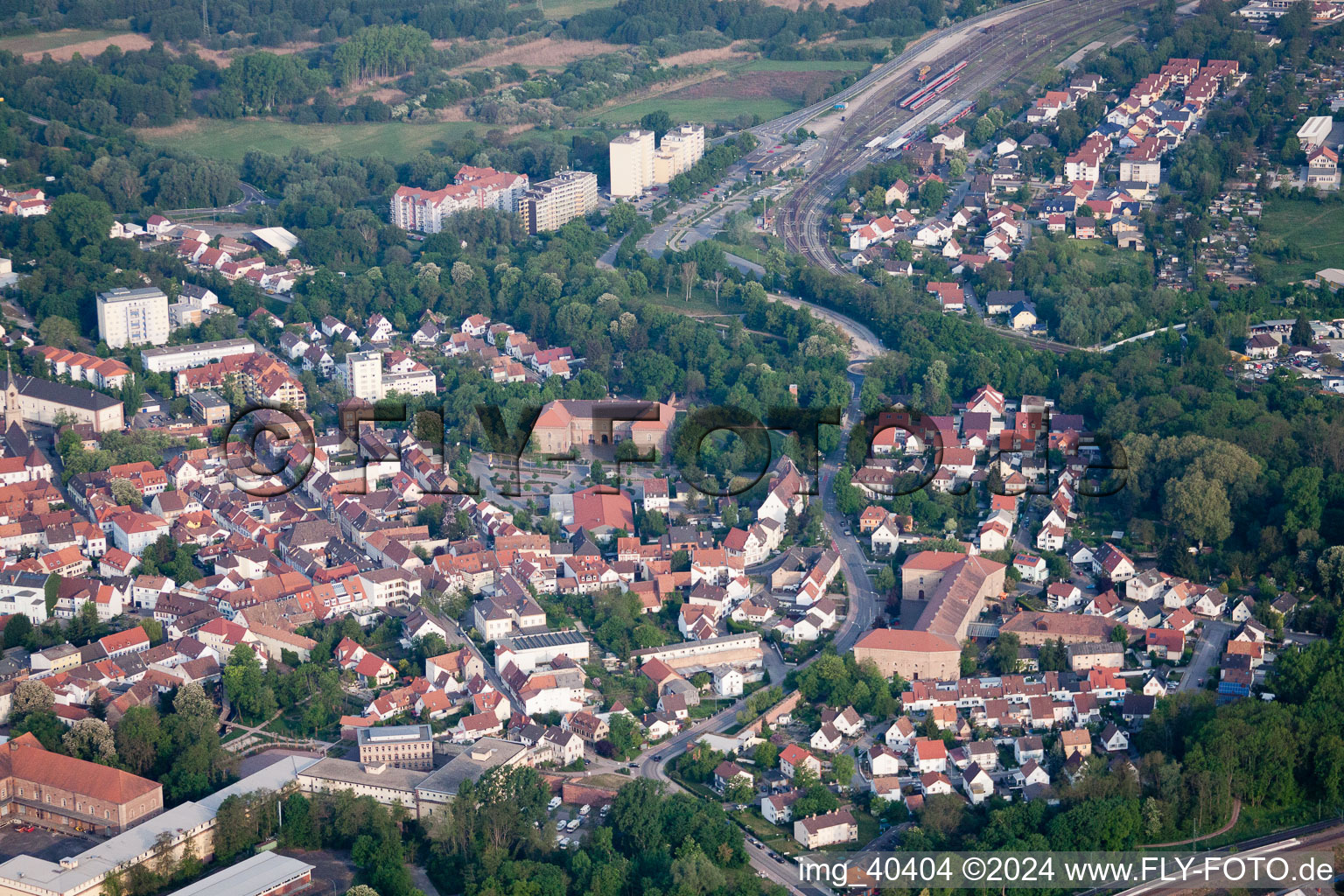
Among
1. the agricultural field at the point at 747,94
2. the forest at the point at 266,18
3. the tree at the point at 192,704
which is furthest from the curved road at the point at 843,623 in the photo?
the forest at the point at 266,18

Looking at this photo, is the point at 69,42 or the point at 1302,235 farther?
the point at 69,42

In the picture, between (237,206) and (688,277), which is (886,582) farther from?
(237,206)

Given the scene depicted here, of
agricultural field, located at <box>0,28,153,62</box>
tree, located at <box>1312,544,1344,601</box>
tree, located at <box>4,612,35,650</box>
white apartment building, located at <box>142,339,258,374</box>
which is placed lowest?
tree, located at <box>4,612,35,650</box>

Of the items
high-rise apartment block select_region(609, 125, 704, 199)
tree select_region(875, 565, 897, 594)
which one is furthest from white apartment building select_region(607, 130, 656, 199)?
tree select_region(875, 565, 897, 594)

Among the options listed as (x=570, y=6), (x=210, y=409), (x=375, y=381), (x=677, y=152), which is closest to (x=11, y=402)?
(x=210, y=409)

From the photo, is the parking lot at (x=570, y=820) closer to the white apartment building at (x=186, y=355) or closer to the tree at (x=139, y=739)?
the tree at (x=139, y=739)

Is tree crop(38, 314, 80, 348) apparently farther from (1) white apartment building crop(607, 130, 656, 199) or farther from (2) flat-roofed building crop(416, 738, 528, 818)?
(2) flat-roofed building crop(416, 738, 528, 818)
